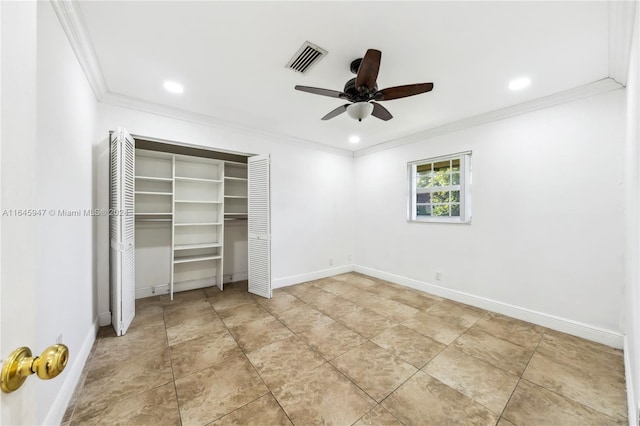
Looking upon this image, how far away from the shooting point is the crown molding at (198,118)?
2.85 metres

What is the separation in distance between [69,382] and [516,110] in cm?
515

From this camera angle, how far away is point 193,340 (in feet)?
8.17

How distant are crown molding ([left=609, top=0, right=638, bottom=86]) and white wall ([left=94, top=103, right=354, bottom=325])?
3.70 metres

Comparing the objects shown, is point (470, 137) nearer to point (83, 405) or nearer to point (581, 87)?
point (581, 87)

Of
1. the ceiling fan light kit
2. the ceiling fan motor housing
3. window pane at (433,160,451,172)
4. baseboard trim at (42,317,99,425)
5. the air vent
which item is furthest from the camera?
window pane at (433,160,451,172)

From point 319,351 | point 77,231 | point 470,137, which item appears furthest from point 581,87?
point 77,231

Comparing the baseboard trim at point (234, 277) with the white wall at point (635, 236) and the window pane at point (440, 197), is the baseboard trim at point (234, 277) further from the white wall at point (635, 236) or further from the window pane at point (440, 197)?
the white wall at point (635, 236)

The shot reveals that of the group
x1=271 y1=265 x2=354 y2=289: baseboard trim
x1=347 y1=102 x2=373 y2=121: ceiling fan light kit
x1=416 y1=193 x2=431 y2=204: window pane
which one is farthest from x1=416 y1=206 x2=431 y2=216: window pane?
x1=347 y1=102 x2=373 y2=121: ceiling fan light kit

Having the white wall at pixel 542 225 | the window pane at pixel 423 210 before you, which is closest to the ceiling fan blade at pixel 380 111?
the white wall at pixel 542 225

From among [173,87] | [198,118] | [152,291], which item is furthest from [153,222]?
[173,87]

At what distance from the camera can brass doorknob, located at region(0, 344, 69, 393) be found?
1.57ft

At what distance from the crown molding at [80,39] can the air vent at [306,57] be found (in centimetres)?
153

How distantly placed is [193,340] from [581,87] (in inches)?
194

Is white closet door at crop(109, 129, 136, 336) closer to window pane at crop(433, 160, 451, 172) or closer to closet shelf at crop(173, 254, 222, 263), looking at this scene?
closet shelf at crop(173, 254, 222, 263)
